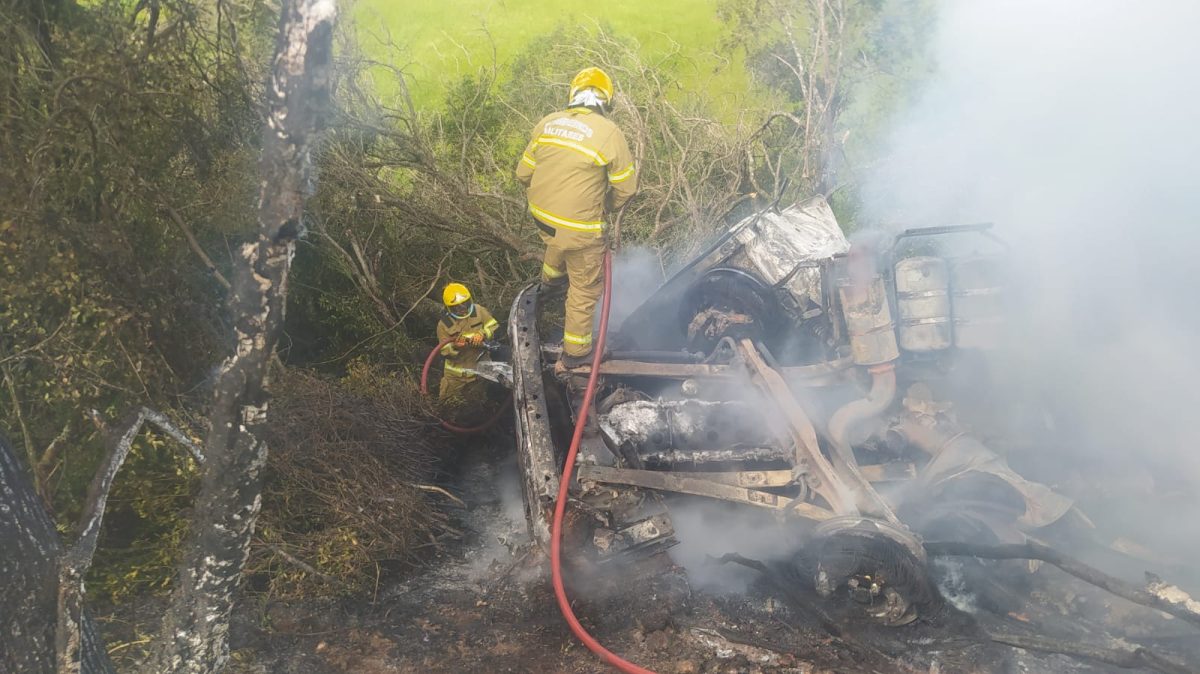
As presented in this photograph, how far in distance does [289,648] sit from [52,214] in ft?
8.79

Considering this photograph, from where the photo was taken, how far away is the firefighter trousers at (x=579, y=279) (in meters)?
4.55

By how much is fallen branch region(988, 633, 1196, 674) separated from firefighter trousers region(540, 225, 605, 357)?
285 centimetres

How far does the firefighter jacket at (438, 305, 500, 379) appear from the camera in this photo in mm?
6258

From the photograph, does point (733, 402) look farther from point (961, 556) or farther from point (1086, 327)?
point (1086, 327)

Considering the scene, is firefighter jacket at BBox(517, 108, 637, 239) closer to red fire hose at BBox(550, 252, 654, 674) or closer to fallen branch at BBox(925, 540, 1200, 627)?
red fire hose at BBox(550, 252, 654, 674)

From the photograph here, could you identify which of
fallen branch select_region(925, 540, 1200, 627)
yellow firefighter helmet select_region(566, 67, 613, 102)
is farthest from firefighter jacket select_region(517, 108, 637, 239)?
fallen branch select_region(925, 540, 1200, 627)

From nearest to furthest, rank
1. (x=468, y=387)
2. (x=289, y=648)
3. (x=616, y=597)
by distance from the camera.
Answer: (x=289, y=648), (x=616, y=597), (x=468, y=387)

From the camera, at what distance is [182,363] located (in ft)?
16.2

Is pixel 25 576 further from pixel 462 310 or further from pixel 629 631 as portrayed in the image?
pixel 462 310

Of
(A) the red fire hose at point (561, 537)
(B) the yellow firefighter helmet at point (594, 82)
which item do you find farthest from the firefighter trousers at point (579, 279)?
(B) the yellow firefighter helmet at point (594, 82)

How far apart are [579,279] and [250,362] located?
2.45 m

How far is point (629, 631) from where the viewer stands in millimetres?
4043

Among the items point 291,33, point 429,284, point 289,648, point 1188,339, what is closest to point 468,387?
point 429,284

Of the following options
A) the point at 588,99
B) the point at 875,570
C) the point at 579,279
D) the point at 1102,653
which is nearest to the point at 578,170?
the point at 588,99
